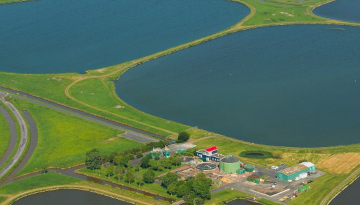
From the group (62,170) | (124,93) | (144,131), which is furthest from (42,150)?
(124,93)

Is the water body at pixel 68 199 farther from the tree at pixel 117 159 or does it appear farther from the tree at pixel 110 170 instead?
the tree at pixel 117 159

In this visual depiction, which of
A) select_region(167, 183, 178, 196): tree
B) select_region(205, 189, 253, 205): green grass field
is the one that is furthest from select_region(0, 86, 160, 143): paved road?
select_region(205, 189, 253, 205): green grass field

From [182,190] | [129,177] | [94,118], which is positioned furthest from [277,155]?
[94,118]

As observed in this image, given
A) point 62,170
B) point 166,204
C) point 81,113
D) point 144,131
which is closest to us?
point 166,204

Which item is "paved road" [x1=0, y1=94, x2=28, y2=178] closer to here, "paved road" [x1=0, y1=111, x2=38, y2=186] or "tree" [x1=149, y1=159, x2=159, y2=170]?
"paved road" [x1=0, y1=111, x2=38, y2=186]

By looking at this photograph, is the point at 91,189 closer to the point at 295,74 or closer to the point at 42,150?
the point at 42,150
